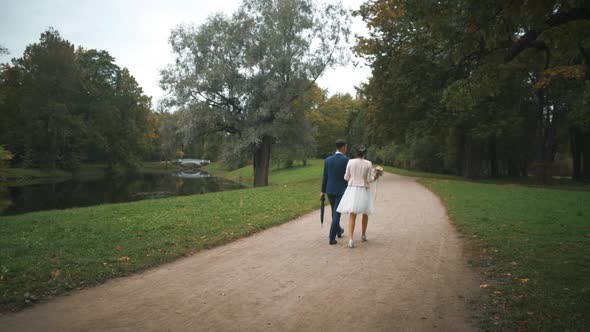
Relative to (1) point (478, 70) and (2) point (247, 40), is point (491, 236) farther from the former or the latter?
(2) point (247, 40)

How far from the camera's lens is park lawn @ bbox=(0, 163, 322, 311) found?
19.1 feet

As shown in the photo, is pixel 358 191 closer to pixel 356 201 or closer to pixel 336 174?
pixel 356 201

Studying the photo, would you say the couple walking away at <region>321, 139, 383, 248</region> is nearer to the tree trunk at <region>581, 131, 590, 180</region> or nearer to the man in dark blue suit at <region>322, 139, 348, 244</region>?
the man in dark blue suit at <region>322, 139, 348, 244</region>

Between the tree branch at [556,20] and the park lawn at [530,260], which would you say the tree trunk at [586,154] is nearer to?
the park lawn at [530,260]

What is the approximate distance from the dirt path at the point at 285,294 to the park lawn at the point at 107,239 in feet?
1.63

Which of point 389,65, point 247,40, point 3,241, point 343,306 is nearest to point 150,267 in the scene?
point 343,306

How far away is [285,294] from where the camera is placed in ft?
16.6

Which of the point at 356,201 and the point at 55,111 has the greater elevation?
the point at 55,111

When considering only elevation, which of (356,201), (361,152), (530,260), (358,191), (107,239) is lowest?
(107,239)

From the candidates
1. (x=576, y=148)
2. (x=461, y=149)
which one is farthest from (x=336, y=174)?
(x=576, y=148)

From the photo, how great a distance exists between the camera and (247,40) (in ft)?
85.6

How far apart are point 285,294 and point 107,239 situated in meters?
5.37

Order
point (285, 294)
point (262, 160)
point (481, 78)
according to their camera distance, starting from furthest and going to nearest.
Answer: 1. point (262, 160)
2. point (481, 78)
3. point (285, 294)

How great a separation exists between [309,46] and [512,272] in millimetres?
23522
